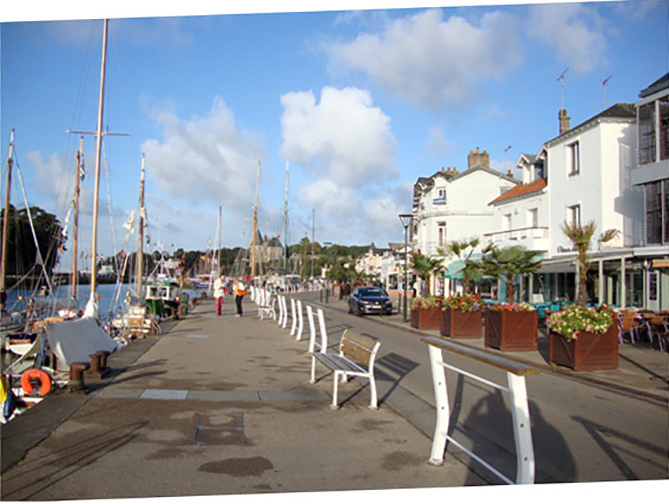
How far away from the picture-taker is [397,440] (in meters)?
6.54

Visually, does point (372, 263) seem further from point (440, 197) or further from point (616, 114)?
point (616, 114)

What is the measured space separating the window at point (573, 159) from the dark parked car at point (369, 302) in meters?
11.5

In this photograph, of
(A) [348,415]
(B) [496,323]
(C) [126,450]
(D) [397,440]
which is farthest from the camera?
(B) [496,323]

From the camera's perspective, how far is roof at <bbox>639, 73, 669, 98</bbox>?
24094 millimetres

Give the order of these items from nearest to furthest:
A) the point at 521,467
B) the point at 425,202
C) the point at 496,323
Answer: the point at 521,467
the point at 496,323
the point at 425,202

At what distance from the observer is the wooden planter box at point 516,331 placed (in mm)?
15352

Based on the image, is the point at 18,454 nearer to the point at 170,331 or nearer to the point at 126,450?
the point at 126,450

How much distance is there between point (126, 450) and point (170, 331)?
1484cm

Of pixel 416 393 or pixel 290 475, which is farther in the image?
pixel 416 393

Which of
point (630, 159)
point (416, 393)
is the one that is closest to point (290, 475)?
point (416, 393)

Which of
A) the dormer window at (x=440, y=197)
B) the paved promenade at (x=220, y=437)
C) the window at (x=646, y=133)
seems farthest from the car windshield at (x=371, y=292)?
the paved promenade at (x=220, y=437)

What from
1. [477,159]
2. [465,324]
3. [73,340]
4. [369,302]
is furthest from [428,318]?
[477,159]

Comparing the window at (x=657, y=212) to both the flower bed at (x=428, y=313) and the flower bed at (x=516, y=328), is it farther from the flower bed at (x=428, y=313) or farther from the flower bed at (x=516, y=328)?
the flower bed at (x=516, y=328)

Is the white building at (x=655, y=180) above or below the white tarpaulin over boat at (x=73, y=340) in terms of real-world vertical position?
above
